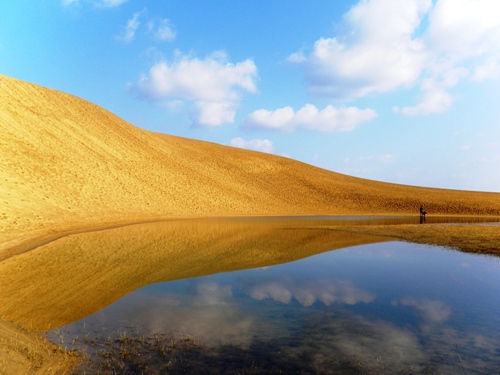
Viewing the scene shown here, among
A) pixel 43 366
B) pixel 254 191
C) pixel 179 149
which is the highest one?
pixel 179 149

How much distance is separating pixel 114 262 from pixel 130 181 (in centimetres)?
3891

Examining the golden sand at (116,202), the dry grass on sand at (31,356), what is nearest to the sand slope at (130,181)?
the golden sand at (116,202)

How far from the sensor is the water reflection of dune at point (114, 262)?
419 inches

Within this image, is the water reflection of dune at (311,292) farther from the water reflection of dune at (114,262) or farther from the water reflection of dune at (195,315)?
the water reflection of dune at (114,262)

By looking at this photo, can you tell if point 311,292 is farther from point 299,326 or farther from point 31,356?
point 31,356

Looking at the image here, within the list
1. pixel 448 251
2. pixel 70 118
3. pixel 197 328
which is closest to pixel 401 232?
pixel 448 251

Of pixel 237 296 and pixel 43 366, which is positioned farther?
pixel 237 296

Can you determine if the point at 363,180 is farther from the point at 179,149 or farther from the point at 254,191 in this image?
the point at 179,149

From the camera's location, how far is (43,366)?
22.6 ft

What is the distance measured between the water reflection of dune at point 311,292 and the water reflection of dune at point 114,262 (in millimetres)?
3348

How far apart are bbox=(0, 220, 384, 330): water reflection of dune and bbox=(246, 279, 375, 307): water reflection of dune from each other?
11.0ft

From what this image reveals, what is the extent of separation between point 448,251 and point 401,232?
1021 centimetres

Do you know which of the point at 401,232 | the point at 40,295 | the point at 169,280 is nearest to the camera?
the point at 40,295

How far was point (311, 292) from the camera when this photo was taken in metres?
12.5
